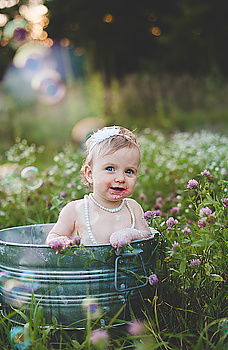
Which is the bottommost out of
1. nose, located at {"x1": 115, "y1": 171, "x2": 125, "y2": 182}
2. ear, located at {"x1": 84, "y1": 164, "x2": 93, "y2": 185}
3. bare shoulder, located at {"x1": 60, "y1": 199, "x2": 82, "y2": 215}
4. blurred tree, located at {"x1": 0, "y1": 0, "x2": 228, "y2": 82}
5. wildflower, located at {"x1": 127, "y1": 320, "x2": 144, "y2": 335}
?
wildflower, located at {"x1": 127, "y1": 320, "x2": 144, "y2": 335}

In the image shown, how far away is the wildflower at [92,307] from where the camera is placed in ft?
6.00

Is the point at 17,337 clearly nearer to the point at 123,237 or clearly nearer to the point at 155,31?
the point at 123,237

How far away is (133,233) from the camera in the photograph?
2008mm

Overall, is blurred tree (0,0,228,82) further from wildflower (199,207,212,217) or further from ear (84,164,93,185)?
wildflower (199,207,212,217)

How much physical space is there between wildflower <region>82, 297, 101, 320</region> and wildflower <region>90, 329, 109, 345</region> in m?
0.06

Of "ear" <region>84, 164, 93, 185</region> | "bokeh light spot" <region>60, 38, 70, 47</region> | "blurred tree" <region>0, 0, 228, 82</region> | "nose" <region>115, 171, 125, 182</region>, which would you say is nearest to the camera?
"nose" <region>115, 171, 125, 182</region>

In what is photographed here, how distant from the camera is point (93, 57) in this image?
39.9 ft

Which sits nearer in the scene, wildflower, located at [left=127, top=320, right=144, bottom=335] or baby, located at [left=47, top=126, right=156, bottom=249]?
wildflower, located at [left=127, top=320, right=144, bottom=335]

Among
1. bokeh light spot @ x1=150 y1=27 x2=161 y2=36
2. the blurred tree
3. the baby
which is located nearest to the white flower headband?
the baby

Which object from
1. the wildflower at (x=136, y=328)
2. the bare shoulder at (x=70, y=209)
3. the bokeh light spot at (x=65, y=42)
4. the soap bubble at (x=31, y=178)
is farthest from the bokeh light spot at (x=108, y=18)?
the wildflower at (x=136, y=328)

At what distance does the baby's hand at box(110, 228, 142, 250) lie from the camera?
180 centimetres

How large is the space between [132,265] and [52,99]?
10309 millimetres

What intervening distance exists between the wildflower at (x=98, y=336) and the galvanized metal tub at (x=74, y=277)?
0.23 feet

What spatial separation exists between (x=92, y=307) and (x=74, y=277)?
0.13m
